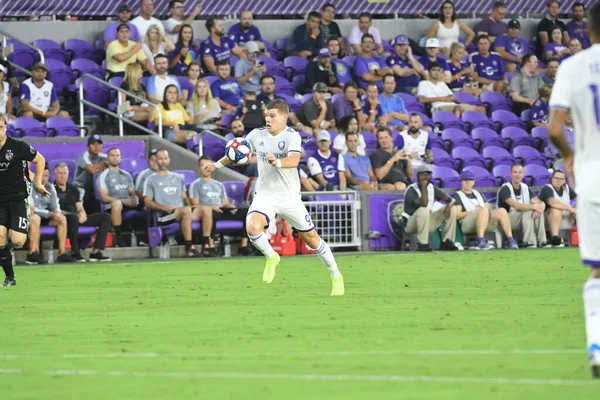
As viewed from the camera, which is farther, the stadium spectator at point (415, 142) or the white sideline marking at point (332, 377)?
the stadium spectator at point (415, 142)

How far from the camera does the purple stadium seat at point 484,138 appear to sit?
25875 millimetres

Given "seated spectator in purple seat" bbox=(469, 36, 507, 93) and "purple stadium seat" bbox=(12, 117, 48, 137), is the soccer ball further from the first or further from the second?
"seated spectator in purple seat" bbox=(469, 36, 507, 93)

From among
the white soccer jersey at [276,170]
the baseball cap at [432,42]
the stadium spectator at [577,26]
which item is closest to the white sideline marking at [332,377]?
the white soccer jersey at [276,170]

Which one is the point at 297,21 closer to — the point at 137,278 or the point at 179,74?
the point at 179,74

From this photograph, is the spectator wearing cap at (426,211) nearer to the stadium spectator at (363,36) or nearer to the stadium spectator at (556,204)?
the stadium spectator at (556,204)

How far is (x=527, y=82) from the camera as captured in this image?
27.3 m

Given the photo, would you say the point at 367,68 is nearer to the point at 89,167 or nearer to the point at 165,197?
the point at 165,197

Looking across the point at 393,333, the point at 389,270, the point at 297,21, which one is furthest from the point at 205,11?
the point at 393,333

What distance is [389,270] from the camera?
1711 centimetres

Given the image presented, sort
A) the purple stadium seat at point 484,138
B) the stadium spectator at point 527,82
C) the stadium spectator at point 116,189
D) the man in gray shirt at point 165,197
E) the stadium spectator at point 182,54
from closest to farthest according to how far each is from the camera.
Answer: the stadium spectator at point 116,189 < the man in gray shirt at point 165,197 < the stadium spectator at point 182,54 < the purple stadium seat at point 484,138 < the stadium spectator at point 527,82

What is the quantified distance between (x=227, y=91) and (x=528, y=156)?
668 centimetres

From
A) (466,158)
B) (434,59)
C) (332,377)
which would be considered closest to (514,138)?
(466,158)

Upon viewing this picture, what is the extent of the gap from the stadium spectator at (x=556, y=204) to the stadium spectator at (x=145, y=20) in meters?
8.52

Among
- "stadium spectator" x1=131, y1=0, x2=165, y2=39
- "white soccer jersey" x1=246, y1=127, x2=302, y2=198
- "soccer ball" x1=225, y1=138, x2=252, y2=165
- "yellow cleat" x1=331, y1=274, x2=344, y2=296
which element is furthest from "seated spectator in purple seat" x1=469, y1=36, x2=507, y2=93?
"yellow cleat" x1=331, y1=274, x2=344, y2=296
